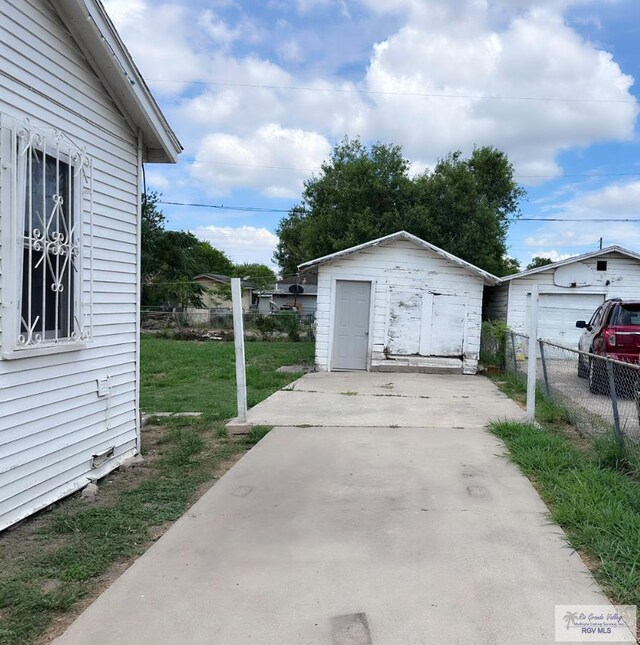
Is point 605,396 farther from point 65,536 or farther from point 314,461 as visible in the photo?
point 65,536

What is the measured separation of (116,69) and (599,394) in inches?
275

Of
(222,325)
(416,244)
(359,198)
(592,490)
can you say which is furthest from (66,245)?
(222,325)

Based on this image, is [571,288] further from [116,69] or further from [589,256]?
[116,69]

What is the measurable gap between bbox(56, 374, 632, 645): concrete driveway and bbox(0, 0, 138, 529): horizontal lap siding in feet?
3.99

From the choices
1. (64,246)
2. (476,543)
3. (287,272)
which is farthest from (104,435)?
(287,272)

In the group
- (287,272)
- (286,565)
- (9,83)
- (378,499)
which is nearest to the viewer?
→ (286,565)

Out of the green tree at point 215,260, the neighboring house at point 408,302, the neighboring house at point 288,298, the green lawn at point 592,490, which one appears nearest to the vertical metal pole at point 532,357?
the green lawn at point 592,490

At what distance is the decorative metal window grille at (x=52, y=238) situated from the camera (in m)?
3.80

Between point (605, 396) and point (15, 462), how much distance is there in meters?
7.02

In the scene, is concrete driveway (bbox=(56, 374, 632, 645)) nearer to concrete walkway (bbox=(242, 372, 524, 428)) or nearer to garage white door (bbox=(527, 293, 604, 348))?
concrete walkway (bbox=(242, 372, 524, 428))

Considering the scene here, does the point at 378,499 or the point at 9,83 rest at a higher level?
the point at 9,83

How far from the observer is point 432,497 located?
427 cm

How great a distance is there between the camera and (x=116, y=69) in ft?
15.8

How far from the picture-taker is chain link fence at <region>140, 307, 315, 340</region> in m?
23.3
